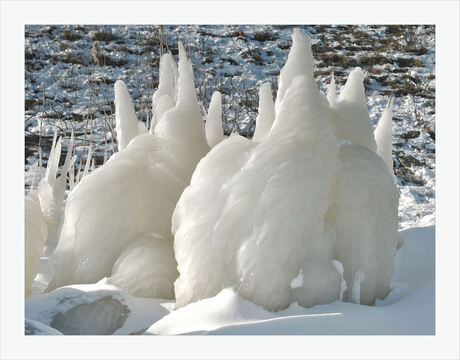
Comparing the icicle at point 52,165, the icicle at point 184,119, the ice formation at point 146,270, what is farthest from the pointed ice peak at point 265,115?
the icicle at point 52,165

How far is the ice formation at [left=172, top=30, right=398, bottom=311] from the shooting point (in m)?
2.15

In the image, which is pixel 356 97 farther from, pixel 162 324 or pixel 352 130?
pixel 162 324

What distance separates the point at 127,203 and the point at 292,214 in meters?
0.92

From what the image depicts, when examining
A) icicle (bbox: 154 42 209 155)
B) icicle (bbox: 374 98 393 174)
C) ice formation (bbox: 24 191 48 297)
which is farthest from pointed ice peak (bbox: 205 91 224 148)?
ice formation (bbox: 24 191 48 297)

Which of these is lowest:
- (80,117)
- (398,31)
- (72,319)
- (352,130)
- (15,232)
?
(72,319)

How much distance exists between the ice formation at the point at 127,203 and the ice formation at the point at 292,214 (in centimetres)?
36

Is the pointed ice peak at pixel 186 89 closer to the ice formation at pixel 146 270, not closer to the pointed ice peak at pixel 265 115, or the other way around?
the pointed ice peak at pixel 265 115

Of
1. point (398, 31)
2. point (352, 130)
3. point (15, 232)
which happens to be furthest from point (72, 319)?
point (398, 31)

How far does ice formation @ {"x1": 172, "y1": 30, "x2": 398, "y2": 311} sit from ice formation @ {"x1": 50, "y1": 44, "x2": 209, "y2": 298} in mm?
359

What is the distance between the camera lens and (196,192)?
2365mm

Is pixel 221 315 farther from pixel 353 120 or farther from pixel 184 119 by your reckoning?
pixel 184 119

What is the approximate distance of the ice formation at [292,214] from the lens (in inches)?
84.7

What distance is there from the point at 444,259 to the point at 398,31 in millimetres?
1277
